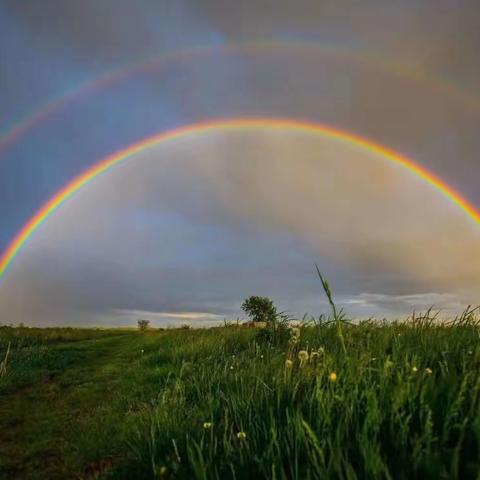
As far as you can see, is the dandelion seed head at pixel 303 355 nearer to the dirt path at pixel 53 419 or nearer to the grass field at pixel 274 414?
the grass field at pixel 274 414

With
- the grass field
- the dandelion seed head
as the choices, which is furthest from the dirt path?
the dandelion seed head

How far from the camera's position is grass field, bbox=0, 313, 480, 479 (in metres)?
3.49

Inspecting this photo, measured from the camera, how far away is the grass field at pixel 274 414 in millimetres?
3492

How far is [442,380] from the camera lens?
4.31 m

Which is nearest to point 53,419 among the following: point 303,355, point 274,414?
point 303,355

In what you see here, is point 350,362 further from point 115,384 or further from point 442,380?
point 115,384

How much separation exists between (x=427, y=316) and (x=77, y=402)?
25.3 ft

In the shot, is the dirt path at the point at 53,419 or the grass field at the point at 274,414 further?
the dirt path at the point at 53,419

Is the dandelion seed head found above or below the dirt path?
above

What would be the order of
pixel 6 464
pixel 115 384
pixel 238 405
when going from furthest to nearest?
pixel 115 384, pixel 6 464, pixel 238 405

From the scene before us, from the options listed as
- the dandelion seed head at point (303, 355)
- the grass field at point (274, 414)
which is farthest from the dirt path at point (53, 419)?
the dandelion seed head at point (303, 355)

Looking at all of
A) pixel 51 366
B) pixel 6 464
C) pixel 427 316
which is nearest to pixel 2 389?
pixel 51 366

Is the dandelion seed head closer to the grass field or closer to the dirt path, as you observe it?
the grass field

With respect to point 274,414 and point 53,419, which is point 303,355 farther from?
point 53,419
